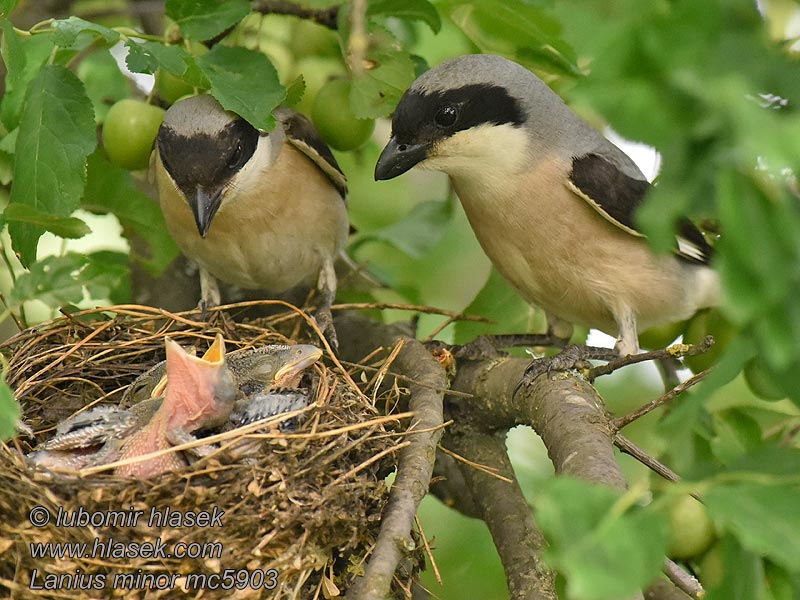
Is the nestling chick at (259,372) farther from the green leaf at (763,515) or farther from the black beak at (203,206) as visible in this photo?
the green leaf at (763,515)

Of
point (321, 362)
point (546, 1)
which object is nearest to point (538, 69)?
point (546, 1)

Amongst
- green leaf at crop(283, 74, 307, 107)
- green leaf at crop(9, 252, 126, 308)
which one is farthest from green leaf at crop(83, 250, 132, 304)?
green leaf at crop(283, 74, 307, 107)

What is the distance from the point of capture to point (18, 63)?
2807mm

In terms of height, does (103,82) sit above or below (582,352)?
above

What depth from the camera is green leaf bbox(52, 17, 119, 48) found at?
2.79m

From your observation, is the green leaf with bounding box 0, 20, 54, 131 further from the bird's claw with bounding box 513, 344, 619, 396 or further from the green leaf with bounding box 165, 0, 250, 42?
the bird's claw with bounding box 513, 344, 619, 396

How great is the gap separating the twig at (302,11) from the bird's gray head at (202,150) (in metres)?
0.41

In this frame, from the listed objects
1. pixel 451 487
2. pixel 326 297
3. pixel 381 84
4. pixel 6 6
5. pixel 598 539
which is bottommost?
pixel 451 487

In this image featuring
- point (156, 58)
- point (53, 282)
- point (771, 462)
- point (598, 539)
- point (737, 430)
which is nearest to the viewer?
point (598, 539)

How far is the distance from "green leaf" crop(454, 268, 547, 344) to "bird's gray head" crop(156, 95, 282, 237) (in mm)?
1104

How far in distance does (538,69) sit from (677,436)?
2.52 metres

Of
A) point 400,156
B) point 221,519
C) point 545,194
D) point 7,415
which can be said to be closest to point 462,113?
point 400,156

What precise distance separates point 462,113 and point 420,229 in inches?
28.7

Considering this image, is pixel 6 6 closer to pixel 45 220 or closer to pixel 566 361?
pixel 45 220
